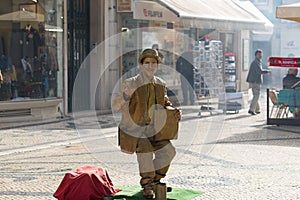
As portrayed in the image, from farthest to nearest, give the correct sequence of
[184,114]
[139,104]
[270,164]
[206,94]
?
[206,94] < [184,114] < [270,164] < [139,104]

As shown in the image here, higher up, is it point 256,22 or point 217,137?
point 256,22

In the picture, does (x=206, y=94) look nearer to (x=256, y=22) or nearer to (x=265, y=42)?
(x=256, y=22)

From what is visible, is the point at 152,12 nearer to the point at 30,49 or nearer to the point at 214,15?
the point at 214,15

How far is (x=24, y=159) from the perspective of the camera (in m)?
10.5

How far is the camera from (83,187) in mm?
7148

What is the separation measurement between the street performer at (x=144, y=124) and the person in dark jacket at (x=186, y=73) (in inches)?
458

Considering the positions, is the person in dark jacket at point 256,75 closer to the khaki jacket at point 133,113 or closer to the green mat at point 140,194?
the green mat at point 140,194

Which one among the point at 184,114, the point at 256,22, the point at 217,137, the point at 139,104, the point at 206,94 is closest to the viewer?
the point at 139,104

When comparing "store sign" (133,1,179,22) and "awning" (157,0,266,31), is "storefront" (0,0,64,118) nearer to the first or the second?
"store sign" (133,1,179,22)

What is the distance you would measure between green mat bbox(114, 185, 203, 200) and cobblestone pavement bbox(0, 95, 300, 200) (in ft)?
0.51

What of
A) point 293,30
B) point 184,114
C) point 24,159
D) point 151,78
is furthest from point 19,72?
point 293,30

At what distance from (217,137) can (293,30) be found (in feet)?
76.8

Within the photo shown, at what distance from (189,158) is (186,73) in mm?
9238

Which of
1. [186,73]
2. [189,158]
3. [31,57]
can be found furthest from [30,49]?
[189,158]
